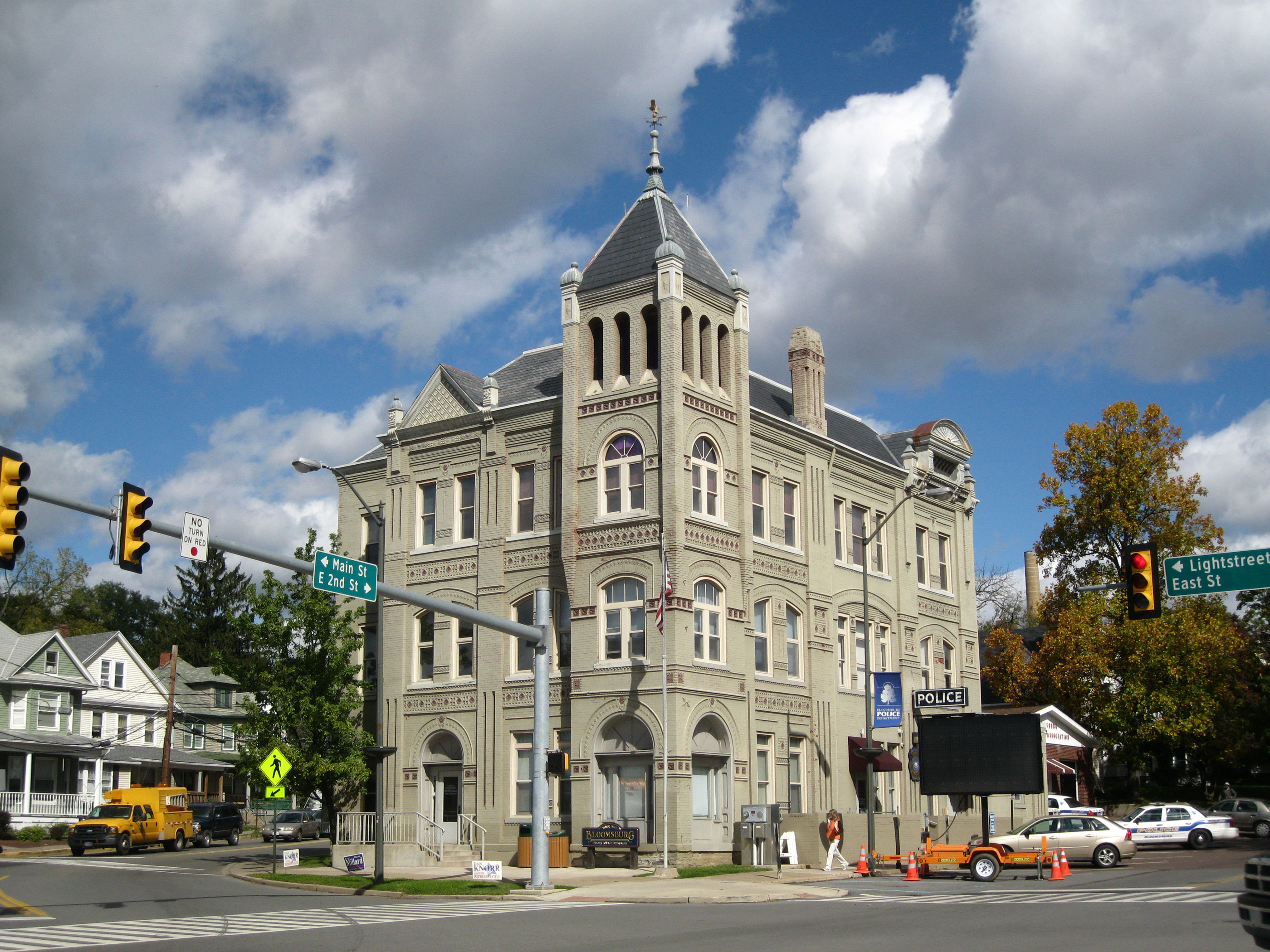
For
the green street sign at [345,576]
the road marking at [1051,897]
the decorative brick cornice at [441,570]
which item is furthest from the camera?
the decorative brick cornice at [441,570]

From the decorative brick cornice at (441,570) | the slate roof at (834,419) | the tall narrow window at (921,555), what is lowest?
the decorative brick cornice at (441,570)

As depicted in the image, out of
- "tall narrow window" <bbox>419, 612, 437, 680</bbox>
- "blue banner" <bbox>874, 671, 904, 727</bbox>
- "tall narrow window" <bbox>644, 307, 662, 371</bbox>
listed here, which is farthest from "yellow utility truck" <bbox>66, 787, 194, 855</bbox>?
"blue banner" <bbox>874, 671, 904, 727</bbox>

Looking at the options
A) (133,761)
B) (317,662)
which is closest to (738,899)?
(317,662)

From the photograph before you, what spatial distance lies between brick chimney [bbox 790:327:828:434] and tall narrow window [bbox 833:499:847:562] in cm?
259

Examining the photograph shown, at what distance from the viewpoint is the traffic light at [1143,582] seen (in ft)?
70.4

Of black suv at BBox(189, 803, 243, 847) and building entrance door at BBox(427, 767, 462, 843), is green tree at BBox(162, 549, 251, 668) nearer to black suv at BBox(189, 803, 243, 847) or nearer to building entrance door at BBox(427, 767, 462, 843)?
black suv at BBox(189, 803, 243, 847)

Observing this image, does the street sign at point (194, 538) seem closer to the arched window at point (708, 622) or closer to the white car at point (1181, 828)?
the arched window at point (708, 622)

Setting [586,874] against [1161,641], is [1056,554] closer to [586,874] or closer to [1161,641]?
[1161,641]

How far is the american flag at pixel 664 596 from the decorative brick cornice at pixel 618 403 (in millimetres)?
4620

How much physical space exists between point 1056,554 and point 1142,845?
14.9m

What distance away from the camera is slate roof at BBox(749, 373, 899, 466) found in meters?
40.8

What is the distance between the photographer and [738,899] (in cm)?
2411

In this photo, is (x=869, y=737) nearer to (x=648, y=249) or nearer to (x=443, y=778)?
(x=443, y=778)

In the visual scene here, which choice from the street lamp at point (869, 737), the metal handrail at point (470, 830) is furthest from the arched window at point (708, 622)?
the metal handrail at point (470, 830)
